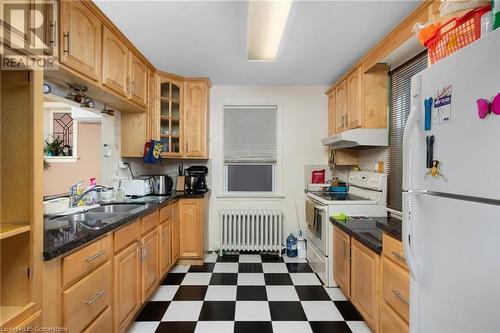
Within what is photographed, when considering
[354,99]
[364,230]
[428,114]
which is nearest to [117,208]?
[364,230]

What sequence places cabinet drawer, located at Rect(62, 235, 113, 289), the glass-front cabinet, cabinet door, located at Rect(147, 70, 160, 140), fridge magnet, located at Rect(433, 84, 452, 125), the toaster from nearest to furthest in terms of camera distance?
fridge magnet, located at Rect(433, 84, 452, 125) → cabinet drawer, located at Rect(62, 235, 113, 289) → the toaster → cabinet door, located at Rect(147, 70, 160, 140) → the glass-front cabinet

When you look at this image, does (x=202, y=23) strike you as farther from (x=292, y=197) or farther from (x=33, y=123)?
(x=292, y=197)

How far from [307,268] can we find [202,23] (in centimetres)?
278

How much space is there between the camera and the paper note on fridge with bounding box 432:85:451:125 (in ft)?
2.94

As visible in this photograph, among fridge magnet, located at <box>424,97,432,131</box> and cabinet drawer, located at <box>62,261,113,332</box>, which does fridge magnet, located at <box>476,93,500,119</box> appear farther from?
cabinet drawer, located at <box>62,261,113,332</box>

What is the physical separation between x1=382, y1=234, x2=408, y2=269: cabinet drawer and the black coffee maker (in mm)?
2308

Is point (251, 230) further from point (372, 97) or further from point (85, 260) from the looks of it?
point (85, 260)

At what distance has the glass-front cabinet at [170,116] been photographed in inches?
124

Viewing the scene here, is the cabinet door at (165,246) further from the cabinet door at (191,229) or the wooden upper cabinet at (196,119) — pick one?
the wooden upper cabinet at (196,119)

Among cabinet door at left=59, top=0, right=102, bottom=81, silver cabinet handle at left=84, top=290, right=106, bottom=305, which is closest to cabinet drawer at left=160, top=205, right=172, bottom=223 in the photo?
silver cabinet handle at left=84, top=290, right=106, bottom=305

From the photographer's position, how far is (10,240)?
3.22 feet

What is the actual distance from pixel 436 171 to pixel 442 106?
24 cm

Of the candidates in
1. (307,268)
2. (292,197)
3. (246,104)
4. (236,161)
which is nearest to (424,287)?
(307,268)

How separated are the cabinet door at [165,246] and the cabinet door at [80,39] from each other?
1.49 m
